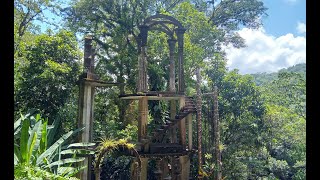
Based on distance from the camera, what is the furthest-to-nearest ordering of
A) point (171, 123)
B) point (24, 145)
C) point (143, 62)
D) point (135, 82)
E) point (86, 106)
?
point (135, 82) < point (143, 62) < point (171, 123) < point (86, 106) < point (24, 145)

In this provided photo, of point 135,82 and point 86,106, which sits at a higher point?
point 135,82

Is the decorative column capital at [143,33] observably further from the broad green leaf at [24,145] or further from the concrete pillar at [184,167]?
the broad green leaf at [24,145]

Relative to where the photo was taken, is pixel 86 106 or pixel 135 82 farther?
pixel 135 82

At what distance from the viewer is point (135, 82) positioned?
46.4 ft

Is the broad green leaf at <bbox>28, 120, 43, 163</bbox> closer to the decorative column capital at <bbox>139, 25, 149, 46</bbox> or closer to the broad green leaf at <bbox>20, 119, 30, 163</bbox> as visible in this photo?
the broad green leaf at <bbox>20, 119, 30, 163</bbox>

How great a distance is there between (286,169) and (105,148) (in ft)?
38.2

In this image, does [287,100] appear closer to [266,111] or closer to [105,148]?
[266,111]

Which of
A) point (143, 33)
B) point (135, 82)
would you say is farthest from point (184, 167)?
point (135, 82)

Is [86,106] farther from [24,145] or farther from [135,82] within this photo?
[135,82]

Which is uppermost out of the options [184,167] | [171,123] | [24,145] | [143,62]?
[143,62]

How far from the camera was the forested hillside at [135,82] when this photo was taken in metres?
10.4

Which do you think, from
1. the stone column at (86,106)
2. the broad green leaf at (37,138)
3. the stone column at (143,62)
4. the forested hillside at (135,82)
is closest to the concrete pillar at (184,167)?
the forested hillside at (135,82)
